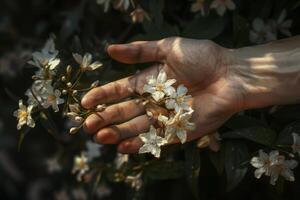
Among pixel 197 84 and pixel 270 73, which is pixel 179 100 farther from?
pixel 270 73

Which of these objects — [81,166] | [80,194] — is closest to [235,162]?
[81,166]

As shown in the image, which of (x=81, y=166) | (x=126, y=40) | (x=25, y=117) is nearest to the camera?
(x=25, y=117)

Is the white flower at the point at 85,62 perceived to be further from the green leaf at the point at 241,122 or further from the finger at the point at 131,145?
the green leaf at the point at 241,122

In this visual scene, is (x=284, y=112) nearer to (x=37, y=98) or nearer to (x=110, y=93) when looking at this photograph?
(x=110, y=93)

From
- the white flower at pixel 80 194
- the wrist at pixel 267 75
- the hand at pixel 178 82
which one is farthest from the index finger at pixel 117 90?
the white flower at pixel 80 194

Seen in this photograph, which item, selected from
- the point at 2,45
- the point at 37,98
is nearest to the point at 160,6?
the point at 37,98

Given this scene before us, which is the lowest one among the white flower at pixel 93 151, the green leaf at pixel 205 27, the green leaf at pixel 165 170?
the white flower at pixel 93 151
